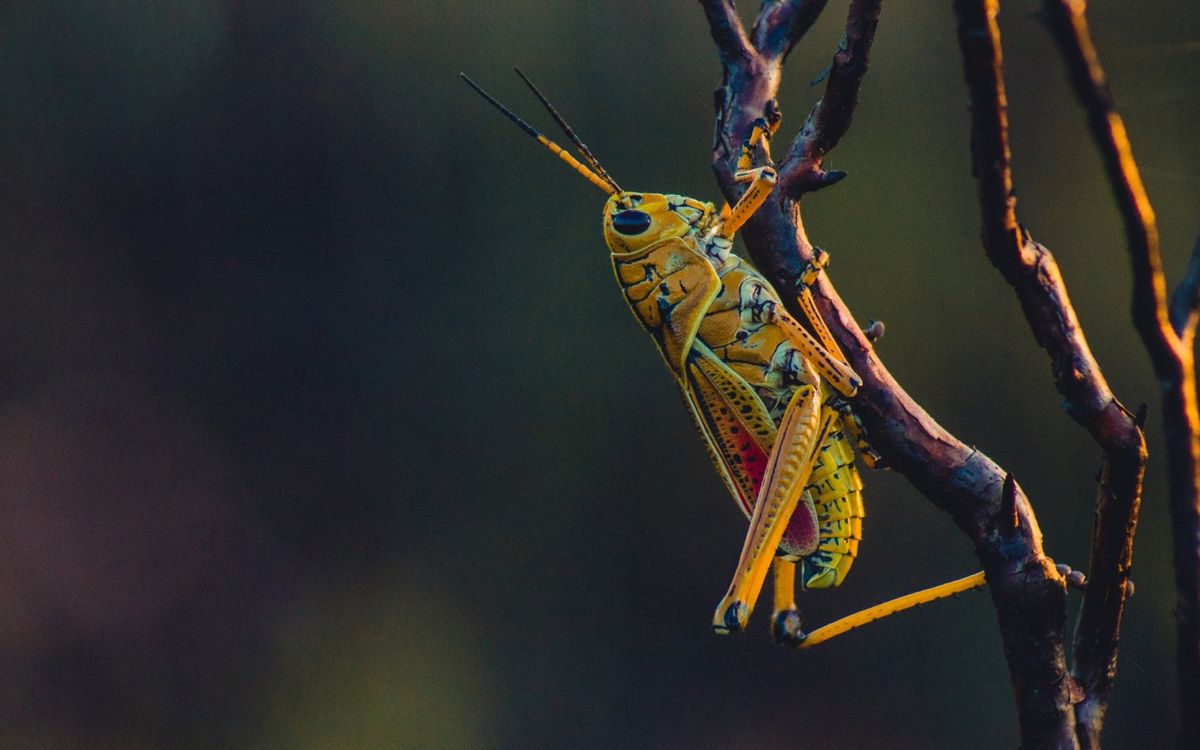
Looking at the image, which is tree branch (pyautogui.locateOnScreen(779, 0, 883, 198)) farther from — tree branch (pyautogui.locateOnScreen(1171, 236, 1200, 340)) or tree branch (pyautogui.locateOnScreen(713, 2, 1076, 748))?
tree branch (pyautogui.locateOnScreen(1171, 236, 1200, 340))

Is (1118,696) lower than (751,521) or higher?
lower

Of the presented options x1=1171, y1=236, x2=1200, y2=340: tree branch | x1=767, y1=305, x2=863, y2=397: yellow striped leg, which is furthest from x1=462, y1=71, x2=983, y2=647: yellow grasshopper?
x1=1171, y1=236, x2=1200, y2=340: tree branch

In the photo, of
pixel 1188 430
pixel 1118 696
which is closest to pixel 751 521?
pixel 1188 430

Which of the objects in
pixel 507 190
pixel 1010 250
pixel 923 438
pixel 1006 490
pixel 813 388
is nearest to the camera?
pixel 1010 250

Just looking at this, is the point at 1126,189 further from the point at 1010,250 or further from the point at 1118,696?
the point at 1118,696

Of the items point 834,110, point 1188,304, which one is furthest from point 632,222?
point 1188,304

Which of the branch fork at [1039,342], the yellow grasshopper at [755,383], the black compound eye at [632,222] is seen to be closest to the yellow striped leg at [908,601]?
the yellow grasshopper at [755,383]

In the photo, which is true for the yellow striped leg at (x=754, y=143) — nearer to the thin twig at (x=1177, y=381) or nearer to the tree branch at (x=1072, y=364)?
the tree branch at (x=1072, y=364)
